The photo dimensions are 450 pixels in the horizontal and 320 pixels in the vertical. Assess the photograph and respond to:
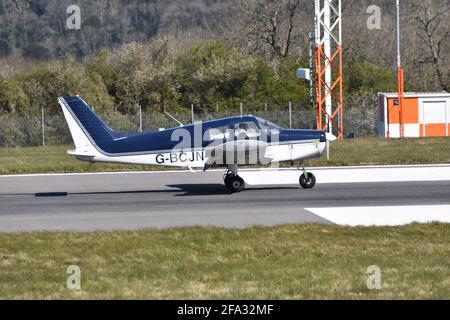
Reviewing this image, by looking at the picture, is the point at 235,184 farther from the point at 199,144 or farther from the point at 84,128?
the point at 84,128

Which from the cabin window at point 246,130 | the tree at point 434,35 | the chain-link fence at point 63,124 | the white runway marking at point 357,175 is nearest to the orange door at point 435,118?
the chain-link fence at point 63,124

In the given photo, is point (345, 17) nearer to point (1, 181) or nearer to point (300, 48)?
point (300, 48)

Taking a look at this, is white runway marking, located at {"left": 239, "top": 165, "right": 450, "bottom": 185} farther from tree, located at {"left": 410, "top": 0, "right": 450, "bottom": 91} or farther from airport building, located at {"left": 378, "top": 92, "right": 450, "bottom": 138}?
tree, located at {"left": 410, "top": 0, "right": 450, "bottom": 91}

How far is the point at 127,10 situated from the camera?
11475cm

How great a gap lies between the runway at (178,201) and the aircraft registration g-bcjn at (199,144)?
0.79 m

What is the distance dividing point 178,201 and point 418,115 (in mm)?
22823

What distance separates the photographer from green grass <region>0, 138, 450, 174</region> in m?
28.6

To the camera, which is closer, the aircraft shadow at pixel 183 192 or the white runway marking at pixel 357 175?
the aircraft shadow at pixel 183 192

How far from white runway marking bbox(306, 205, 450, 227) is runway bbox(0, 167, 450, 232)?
0.11m

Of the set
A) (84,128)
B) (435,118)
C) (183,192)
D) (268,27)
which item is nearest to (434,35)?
(268,27)

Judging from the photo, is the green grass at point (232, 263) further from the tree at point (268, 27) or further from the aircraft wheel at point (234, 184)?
the tree at point (268, 27)

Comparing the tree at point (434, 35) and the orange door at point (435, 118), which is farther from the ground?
the tree at point (434, 35)

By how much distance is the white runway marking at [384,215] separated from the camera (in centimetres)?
1573

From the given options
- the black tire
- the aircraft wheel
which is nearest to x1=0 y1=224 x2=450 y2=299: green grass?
the aircraft wheel
